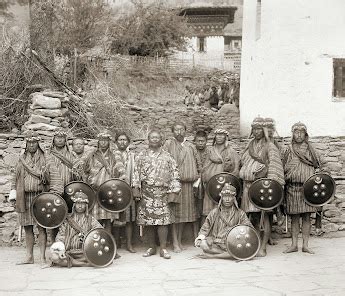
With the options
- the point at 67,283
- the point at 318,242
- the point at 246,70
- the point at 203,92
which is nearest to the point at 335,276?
the point at 318,242

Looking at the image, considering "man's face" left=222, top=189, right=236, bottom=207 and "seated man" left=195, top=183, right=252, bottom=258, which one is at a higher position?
"man's face" left=222, top=189, right=236, bottom=207

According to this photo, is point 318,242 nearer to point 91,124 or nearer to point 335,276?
point 335,276

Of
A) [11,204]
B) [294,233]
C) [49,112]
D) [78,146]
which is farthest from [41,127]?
[294,233]

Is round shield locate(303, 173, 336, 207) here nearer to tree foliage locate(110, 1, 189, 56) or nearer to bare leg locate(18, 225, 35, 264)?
bare leg locate(18, 225, 35, 264)

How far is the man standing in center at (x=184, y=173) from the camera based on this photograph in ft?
29.0

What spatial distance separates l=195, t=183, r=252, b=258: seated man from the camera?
806 centimetres

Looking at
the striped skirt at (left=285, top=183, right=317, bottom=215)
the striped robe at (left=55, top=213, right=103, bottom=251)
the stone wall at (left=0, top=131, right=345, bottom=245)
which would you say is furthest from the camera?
the stone wall at (left=0, top=131, right=345, bottom=245)

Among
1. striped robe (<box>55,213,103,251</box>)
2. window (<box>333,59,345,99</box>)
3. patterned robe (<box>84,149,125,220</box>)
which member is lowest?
striped robe (<box>55,213,103,251</box>)

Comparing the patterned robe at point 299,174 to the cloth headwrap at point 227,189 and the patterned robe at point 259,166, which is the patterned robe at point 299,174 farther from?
the cloth headwrap at point 227,189

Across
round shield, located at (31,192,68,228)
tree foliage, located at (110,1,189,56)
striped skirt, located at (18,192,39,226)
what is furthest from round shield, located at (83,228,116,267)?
tree foliage, located at (110,1,189,56)

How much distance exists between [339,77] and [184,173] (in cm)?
796

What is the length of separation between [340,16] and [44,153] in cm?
978

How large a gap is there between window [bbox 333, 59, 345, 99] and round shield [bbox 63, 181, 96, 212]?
9188mm

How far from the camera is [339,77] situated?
1523cm
